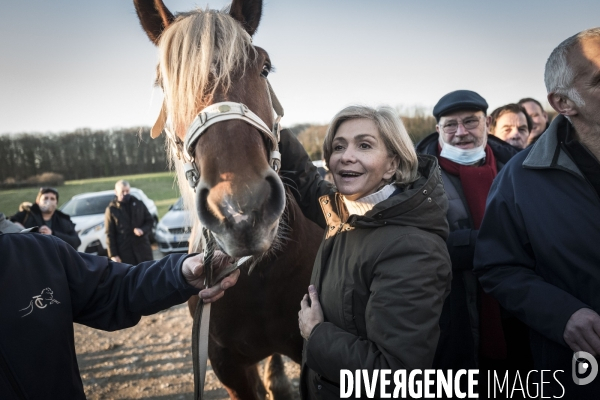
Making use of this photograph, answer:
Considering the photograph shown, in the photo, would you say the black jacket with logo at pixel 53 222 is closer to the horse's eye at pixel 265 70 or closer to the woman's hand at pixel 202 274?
the woman's hand at pixel 202 274

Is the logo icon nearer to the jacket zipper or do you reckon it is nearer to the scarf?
the scarf

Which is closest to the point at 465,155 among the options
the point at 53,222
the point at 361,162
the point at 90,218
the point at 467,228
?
the point at 467,228

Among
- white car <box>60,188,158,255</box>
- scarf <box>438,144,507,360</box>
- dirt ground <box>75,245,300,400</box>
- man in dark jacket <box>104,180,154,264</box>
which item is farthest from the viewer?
white car <box>60,188,158,255</box>

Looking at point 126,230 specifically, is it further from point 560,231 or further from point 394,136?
point 560,231

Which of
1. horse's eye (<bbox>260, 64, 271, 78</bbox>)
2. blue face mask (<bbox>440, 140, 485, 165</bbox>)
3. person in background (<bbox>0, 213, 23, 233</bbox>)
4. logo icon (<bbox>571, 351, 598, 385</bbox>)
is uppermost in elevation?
horse's eye (<bbox>260, 64, 271, 78</bbox>)

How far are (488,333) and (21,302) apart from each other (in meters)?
2.48

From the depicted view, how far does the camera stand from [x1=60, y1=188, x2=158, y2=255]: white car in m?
9.09

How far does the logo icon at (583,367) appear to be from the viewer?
151cm

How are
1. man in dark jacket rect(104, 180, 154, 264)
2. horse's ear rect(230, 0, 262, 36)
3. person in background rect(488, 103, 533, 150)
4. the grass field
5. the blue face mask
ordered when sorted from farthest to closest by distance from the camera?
the grass field < man in dark jacket rect(104, 180, 154, 264) < person in background rect(488, 103, 533, 150) < the blue face mask < horse's ear rect(230, 0, 262, 36)

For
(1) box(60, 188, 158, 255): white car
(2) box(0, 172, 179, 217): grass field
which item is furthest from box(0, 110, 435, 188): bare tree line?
(1) box(60, 188, 158, 255): white car

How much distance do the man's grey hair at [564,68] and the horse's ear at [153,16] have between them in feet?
6.68

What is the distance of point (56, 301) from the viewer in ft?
4.90

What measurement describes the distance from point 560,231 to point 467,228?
24.5 inches

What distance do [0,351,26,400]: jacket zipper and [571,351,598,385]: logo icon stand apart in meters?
2.21
